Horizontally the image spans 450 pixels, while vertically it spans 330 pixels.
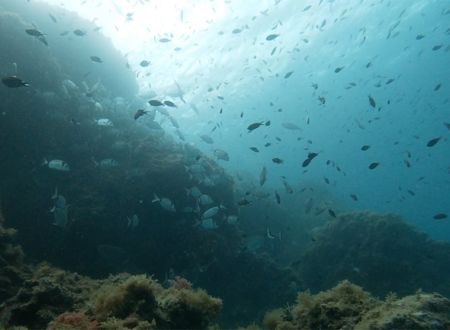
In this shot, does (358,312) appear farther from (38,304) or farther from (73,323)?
(38,304)

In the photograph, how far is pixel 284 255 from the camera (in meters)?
23.6

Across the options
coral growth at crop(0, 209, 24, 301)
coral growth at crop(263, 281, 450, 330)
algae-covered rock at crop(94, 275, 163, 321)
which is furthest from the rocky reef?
coral growth at crop(263, 281, 450, 330)

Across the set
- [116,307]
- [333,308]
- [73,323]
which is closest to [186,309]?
[116,307]

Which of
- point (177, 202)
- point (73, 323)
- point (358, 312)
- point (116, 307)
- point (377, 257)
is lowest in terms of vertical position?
point (73, 323)

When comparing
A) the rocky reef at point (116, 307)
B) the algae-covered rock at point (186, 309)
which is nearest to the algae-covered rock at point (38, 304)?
the rocky reef at point (116, 307)

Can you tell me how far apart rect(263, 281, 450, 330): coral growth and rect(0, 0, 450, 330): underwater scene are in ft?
0.06

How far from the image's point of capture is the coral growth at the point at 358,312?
3482 mm

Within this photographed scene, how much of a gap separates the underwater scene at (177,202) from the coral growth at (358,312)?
2cm

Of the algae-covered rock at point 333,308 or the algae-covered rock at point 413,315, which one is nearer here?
the algae-covered rock at point 413,315

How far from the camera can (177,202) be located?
1305 cm

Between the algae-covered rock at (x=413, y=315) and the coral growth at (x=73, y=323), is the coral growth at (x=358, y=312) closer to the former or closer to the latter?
the algae-covered rock at (x=413, y=315)

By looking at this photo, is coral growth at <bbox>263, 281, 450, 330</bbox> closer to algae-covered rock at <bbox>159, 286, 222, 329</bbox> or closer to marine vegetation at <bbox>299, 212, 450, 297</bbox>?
algae-covered rock at <bbox>159, 286, 222, 329</bbox>

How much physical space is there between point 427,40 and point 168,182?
38760mm

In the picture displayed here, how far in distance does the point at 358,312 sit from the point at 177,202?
9.09 metres
